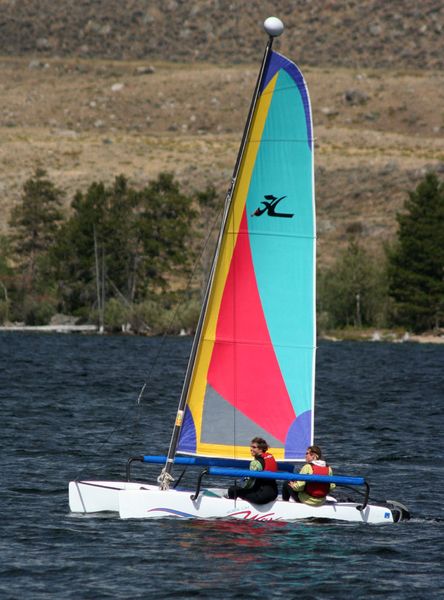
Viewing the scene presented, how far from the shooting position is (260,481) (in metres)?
24.5

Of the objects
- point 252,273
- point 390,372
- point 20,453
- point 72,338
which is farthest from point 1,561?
point 72,338

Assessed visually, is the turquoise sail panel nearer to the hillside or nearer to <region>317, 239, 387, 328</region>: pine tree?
<region>317, 239, 387, 328</region>: pine tree

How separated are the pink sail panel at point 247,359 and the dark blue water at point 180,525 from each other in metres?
2.05

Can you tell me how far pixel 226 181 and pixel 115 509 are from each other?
402 feet

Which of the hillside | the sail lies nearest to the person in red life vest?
the sail

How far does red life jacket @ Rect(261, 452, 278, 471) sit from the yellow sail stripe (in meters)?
0.87

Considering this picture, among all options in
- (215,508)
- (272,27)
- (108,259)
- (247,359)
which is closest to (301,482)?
(215,508)

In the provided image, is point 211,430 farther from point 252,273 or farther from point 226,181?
point 226,181

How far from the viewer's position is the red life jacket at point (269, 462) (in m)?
24.4

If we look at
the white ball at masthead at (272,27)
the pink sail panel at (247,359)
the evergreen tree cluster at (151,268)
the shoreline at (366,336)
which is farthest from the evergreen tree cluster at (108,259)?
the white ball at masthead at (272,27)

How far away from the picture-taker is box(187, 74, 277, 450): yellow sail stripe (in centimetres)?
2447

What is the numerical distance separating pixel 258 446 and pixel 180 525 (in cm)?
193

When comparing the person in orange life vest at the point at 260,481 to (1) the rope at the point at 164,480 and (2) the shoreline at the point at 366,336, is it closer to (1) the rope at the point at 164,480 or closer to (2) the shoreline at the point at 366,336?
(1) the rope at the point at 164,480

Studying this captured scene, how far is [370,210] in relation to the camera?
5468 inches
